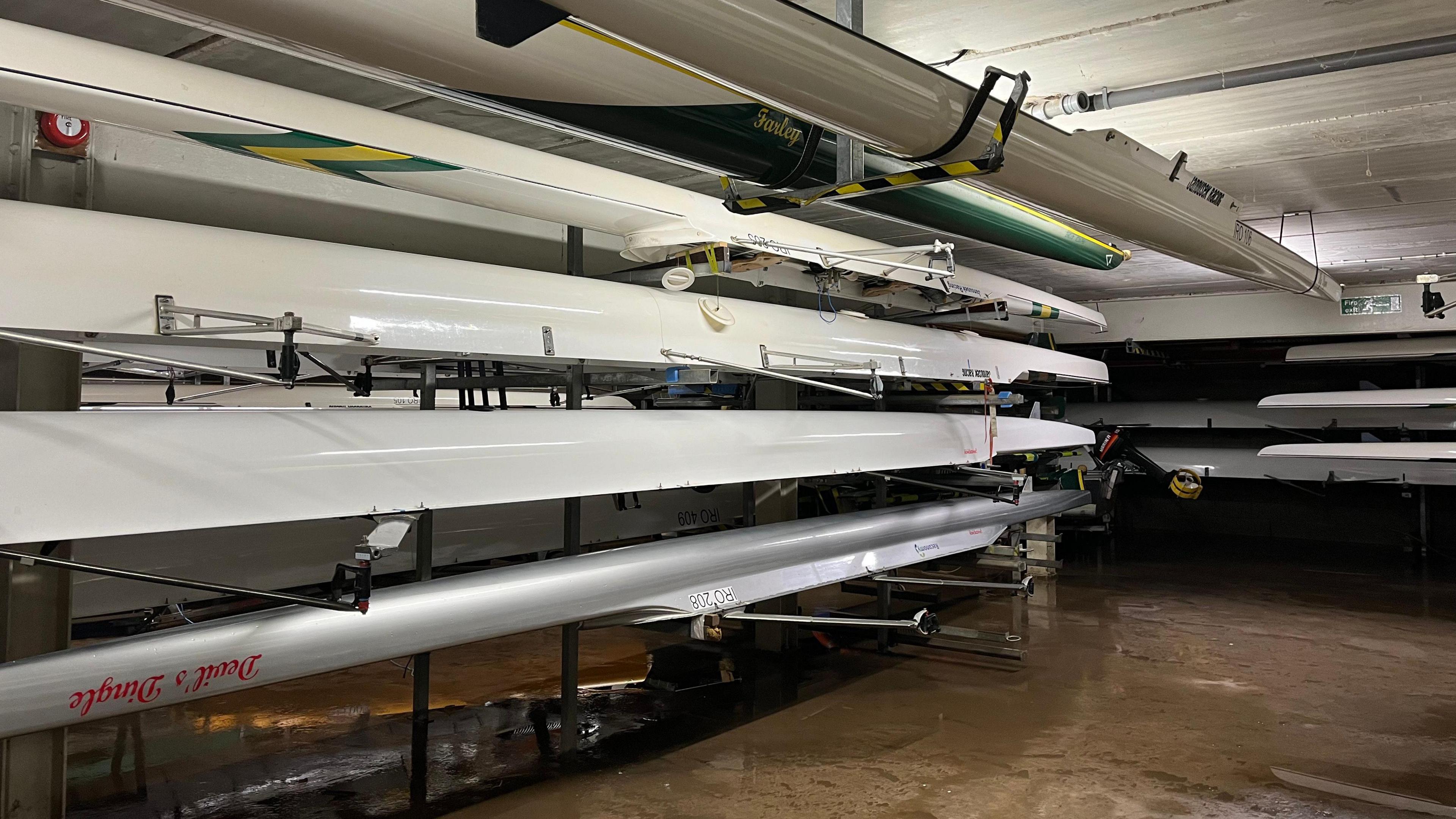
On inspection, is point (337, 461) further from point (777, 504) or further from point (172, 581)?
point (777, 504)

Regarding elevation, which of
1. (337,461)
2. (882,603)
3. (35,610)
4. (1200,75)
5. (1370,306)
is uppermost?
(1200,75)

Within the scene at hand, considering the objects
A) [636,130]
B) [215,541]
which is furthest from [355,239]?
[636,130]

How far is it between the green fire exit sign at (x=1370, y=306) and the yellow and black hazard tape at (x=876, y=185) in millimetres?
6205

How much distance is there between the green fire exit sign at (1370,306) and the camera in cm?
660

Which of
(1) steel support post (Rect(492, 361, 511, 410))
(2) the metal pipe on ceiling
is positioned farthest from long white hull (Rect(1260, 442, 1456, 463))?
(1) steel support post (Rect(492, 361, 511, 410))

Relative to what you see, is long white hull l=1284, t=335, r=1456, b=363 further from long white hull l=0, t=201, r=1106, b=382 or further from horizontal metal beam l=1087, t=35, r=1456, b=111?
long white hull l=0, t=201, r=1106, b=382

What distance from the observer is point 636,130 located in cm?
184

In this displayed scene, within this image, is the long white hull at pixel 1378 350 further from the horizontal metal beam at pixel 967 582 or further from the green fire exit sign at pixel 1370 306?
the horizontal metal beam at pixel 967 582

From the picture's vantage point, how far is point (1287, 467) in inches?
351

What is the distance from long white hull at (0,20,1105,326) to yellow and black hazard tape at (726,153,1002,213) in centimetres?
82

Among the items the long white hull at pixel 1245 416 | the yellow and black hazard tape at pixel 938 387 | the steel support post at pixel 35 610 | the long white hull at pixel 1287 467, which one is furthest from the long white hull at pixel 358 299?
the long white hull at pixel 1287 467

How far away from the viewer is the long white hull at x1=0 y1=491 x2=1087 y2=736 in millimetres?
1917

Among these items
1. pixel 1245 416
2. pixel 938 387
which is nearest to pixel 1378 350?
pixel 1245 416

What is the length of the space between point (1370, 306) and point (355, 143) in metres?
7.13
